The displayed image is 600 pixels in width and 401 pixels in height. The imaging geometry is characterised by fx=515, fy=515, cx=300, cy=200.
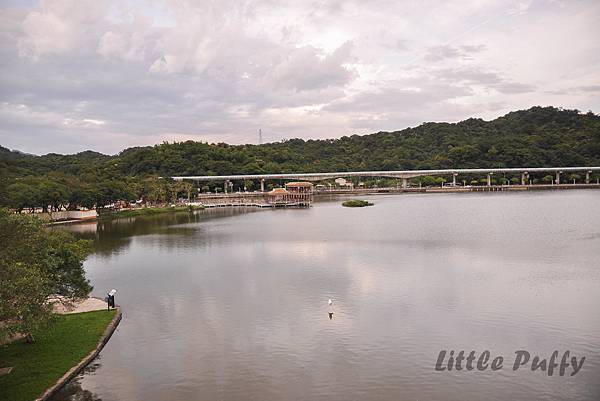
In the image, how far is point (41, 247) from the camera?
429 inches

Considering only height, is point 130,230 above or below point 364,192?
below

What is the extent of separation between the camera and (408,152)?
8656 centimetres

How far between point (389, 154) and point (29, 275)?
82.8 meters

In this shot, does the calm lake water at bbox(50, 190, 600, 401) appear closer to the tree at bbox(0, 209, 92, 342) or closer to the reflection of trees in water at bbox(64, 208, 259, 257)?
the reflection of trees in water at bbox(64, 208, 259, 257)

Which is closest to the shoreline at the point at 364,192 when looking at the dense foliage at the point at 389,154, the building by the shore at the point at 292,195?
the building by the shore at the point at 292,195

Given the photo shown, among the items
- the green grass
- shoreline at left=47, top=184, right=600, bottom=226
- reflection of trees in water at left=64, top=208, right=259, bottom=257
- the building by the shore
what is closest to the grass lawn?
reflection of trees in water at left=64, top=208, right=259, bottom=257

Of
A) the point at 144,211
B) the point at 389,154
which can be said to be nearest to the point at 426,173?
the point at 389,154

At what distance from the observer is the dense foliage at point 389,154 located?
6797cm

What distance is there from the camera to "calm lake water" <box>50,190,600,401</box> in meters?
8.89

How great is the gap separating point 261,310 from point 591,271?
10525mm

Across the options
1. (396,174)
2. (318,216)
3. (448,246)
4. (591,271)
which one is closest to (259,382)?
→ (591,271)

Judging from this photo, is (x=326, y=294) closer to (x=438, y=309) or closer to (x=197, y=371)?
(x=438, y=309)

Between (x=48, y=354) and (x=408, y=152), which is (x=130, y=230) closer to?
(x=48, y=354)

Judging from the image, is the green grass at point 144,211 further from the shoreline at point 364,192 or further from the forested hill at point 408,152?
the forested hill at point 408,152
